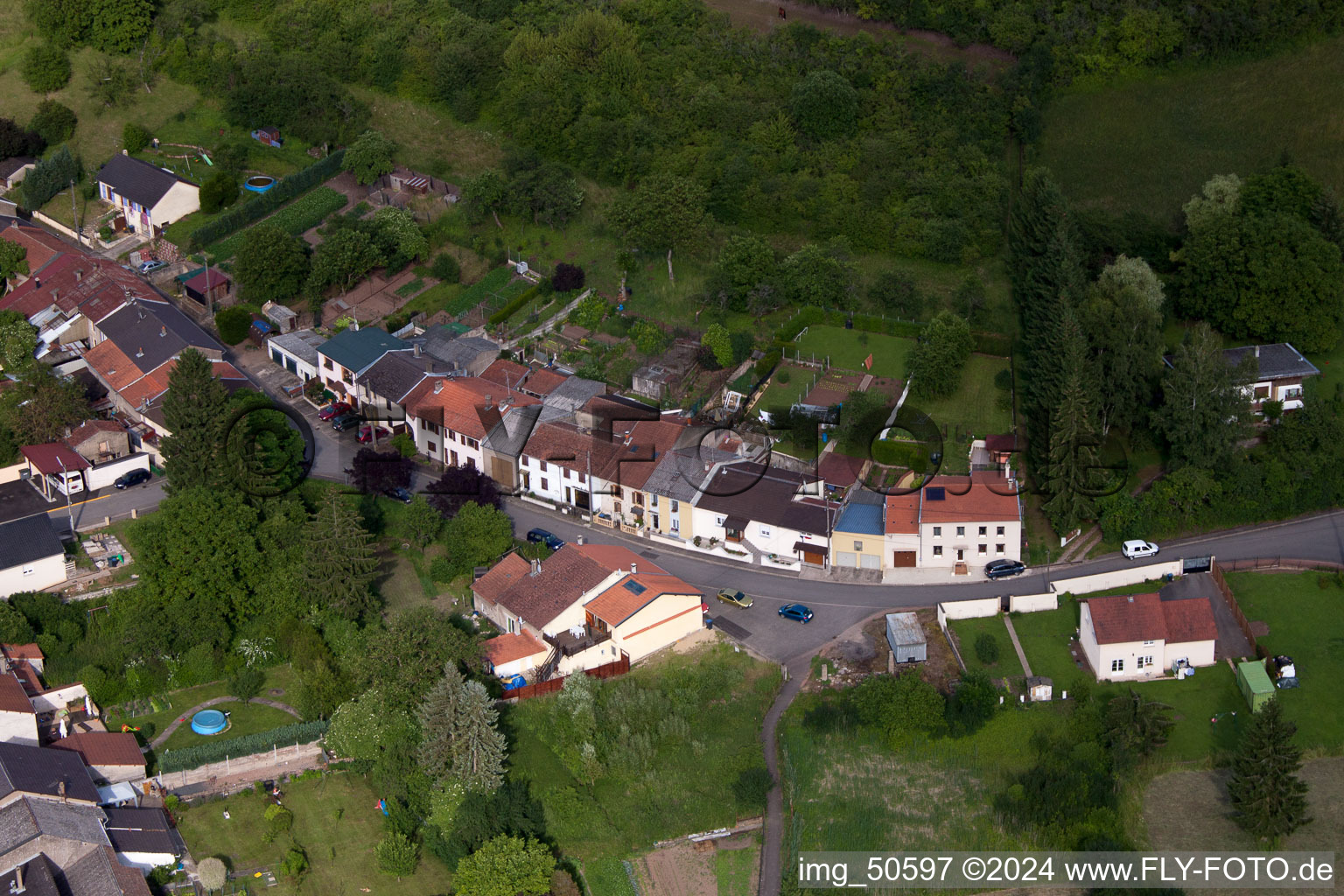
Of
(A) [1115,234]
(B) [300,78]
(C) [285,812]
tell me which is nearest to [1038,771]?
(C) [285,812]

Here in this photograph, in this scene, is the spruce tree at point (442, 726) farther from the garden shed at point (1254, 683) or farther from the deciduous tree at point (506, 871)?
the garden shed at point (1254, 683)

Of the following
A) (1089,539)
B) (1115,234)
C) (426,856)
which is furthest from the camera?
(1115,234)

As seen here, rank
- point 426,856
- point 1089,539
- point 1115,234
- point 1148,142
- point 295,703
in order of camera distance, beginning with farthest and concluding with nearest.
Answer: point 1148,142, point 1115,234, point 1089,539, point 295,703, point 426,856

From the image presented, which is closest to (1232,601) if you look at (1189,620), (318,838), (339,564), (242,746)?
(1189,620)

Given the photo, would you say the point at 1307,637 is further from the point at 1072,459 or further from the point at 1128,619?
the point at 1072,459

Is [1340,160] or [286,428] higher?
[1340,160]

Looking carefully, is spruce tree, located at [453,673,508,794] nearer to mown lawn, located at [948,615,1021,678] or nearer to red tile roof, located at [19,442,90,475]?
mown lawn, located at [948,615,1021,678]

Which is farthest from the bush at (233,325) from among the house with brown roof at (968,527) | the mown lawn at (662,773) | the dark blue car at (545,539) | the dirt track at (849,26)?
the house with brown roof at (968,527)

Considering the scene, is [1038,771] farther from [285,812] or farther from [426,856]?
[285,812]
